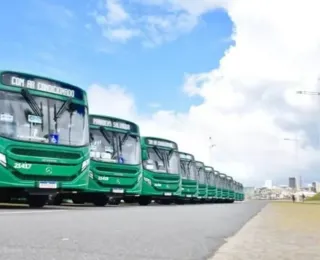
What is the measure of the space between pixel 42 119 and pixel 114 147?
5684 mm

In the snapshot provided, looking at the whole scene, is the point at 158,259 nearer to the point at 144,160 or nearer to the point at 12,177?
the point at 12,177

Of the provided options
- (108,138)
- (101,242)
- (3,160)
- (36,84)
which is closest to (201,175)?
(108,138)

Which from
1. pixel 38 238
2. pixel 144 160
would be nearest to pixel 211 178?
pixel 144 160

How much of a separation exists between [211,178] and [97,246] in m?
35.6

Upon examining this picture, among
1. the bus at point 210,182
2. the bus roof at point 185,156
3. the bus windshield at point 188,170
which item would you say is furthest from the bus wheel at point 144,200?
the bus at point 210,182

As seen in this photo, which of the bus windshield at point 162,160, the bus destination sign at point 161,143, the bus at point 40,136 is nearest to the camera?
the bus at point 40,136

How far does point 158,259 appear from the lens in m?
5.35

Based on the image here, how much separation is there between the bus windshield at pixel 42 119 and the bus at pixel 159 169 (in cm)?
863

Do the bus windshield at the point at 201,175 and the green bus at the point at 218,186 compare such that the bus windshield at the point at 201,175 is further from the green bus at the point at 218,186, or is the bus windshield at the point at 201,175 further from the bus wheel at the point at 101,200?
the bus wheel at the point at 101,200

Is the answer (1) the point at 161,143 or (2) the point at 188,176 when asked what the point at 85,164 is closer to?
(1) the point at 161,143

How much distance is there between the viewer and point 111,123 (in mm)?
19625

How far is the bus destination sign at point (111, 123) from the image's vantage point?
19.2 meters

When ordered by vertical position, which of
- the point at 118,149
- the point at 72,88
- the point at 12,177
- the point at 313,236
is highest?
the point at 72,88

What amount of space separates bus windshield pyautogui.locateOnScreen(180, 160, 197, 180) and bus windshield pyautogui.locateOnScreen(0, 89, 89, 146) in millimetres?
16316
